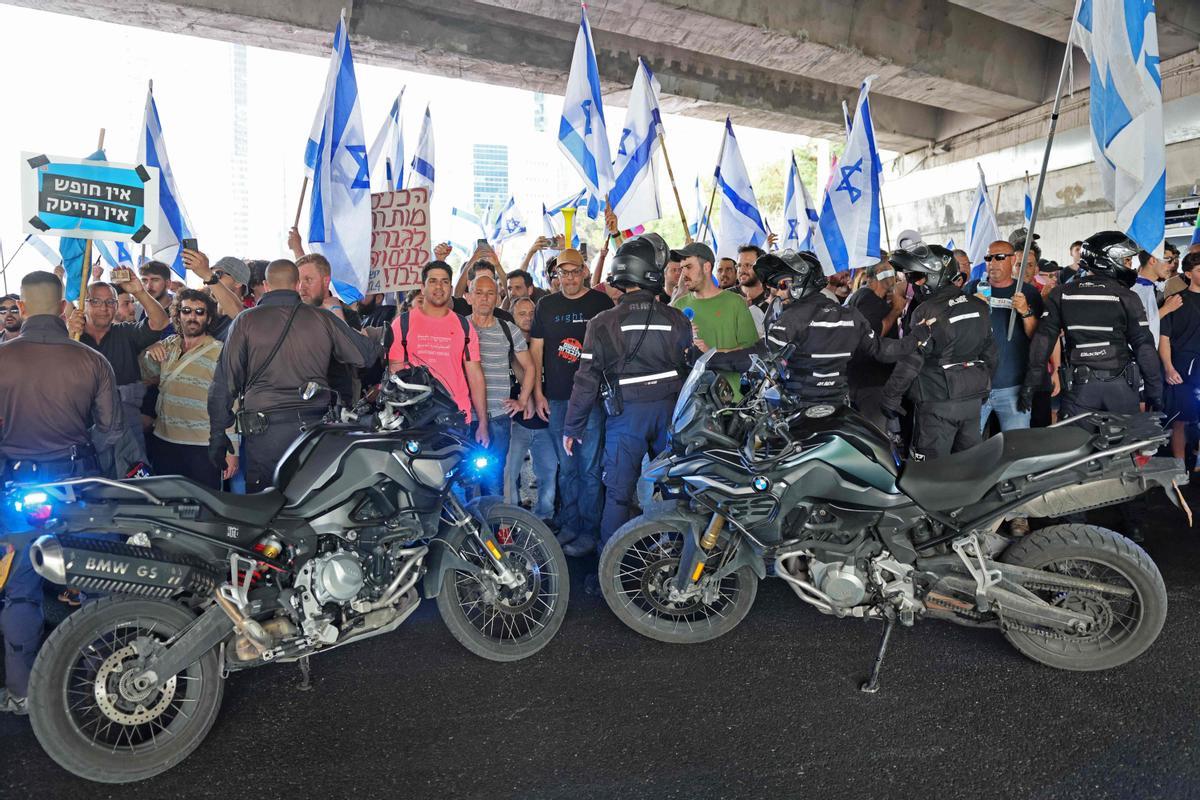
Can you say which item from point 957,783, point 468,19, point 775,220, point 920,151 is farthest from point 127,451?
point 775,220

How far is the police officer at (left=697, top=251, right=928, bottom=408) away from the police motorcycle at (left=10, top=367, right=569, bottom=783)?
78.9 inches

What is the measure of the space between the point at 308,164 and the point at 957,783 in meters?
7.01

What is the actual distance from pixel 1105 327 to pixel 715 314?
2613mm

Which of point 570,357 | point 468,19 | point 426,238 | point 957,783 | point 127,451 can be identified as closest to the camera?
point 957,783

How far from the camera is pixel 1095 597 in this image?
364 cm

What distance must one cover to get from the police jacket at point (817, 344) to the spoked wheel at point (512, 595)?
171 cm

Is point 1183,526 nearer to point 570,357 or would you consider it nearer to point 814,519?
point 814,519

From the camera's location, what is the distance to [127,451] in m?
4.14

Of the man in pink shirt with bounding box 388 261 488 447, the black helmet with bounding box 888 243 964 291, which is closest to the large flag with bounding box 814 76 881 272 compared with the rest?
the black helmet with bounding box 888 243 964 291

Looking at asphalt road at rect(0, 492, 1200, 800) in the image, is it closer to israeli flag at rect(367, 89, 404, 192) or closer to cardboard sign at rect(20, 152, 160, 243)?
cardboard sign at rect(20, 152, 160, 243)

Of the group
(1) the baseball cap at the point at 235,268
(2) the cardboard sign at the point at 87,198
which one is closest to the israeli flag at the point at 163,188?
(1) the baseball cap at the point at 235,268

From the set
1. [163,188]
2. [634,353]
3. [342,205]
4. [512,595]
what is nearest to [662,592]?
[512,595]

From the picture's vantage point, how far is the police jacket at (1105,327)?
5379 millimetres

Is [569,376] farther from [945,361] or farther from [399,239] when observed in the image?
[945,361]
